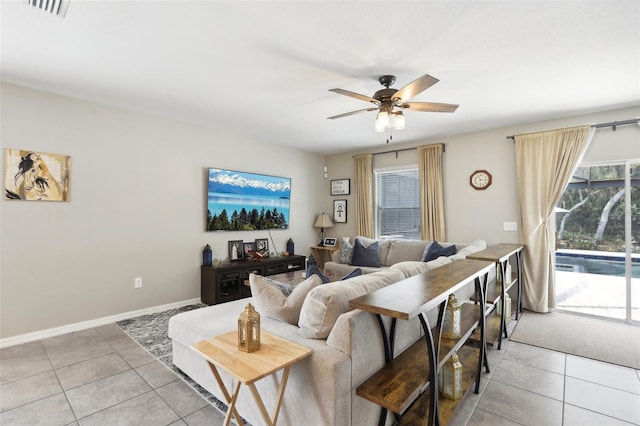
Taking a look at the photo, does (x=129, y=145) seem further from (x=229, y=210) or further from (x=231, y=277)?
(x=231, y=277)

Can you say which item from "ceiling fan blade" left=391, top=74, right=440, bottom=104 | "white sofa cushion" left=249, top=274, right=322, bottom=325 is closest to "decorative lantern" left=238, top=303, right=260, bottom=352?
"white sofa cushion" left=249, top=274, right=322, bottom=325

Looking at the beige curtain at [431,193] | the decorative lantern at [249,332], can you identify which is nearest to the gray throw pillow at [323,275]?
the decorative lantern at [249,332]

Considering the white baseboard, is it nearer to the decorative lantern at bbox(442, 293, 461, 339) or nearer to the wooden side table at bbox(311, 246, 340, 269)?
the wooden side table at bbox(311, 246, 340, 269)

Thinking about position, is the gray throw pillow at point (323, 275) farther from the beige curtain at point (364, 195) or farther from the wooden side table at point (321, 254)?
the wooden side table at point (321, 254)

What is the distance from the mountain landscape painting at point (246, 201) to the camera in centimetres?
460

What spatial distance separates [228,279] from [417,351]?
311 cm

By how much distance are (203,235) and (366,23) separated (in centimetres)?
358

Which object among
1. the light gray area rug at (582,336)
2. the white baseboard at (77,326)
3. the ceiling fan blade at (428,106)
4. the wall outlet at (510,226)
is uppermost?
the ceiling fan blade at (428,106)

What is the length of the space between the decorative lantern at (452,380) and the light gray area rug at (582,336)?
1.67m

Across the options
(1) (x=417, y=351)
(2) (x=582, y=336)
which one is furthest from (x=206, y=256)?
(2) (x=582, y=336)

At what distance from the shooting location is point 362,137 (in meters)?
5.03

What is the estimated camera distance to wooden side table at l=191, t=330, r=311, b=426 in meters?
1.38

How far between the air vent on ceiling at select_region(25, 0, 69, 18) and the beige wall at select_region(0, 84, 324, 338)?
67.5 inches

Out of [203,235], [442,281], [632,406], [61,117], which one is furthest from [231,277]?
[632,406]
